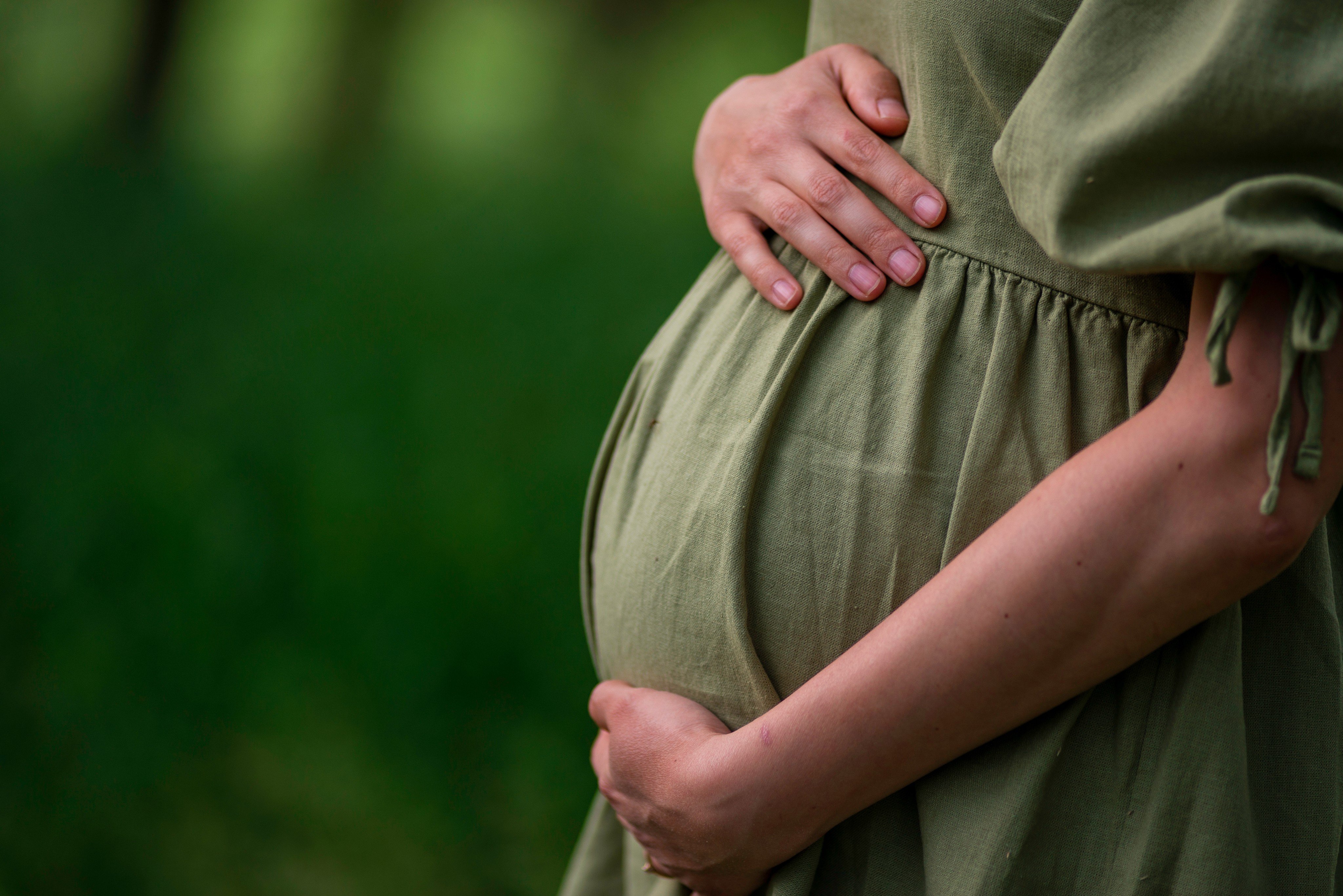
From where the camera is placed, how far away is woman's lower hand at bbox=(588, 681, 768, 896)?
2.02ft

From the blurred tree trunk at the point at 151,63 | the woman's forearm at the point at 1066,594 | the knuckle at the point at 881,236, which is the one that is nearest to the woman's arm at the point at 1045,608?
the woman's forearm at the point at 1066,594

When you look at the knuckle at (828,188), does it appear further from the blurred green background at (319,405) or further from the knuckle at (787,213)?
the blurred green background at (319,405)

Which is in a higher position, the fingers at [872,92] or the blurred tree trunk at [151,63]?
the blurred tree trunk at [151,63]

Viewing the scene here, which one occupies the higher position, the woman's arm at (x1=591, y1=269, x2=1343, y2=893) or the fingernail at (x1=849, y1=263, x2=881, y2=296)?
the fingernail at (x1=849, y1=263, x2=881, y2=296)

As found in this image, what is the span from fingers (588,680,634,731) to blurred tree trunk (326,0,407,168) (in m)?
3.72

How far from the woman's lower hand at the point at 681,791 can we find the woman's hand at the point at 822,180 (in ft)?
1.06

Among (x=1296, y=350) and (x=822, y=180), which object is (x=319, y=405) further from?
(x=1296, y=350)

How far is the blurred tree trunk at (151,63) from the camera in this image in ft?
13.7

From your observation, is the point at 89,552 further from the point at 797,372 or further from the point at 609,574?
the point at 797,372

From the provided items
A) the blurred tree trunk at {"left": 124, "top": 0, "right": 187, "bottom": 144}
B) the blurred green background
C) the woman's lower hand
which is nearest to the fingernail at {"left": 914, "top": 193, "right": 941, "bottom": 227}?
the woman's lower hand

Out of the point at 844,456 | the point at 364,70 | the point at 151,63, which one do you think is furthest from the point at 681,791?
the point at 151,63

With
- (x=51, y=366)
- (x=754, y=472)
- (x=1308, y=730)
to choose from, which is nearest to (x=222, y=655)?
(x=51, y=366)

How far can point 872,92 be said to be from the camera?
73cm

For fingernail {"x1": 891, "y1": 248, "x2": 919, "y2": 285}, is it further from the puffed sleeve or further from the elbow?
the elbow
